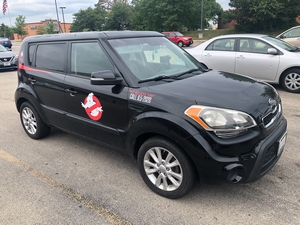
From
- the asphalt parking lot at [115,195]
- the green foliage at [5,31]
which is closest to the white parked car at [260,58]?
the asphalt parking lot at [115,195]

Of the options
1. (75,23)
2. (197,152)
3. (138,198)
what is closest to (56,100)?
(138,198)

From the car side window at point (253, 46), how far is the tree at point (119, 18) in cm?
5407

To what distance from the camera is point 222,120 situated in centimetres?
250

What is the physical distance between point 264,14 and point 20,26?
51.6 meters

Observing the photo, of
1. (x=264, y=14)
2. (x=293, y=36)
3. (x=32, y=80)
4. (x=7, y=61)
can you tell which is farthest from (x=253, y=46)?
(x=264, y=14)

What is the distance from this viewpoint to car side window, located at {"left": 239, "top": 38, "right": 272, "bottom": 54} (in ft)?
23.0

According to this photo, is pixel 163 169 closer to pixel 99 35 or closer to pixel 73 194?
pixel 73 194

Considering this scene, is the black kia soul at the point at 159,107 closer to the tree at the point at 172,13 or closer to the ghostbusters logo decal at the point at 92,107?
the ghostbusters logo decal at the point at 92,107

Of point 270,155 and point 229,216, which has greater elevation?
point 270,155

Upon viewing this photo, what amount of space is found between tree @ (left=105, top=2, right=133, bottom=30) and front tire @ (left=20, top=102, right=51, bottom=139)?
56.8 metres

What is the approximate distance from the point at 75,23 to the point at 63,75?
65215mm

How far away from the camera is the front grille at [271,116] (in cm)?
269

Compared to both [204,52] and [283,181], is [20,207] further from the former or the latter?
[204,52]

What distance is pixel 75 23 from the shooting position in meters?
63.7
